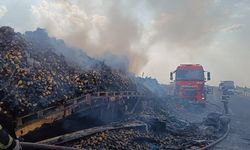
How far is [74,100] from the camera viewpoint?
12.4 metres

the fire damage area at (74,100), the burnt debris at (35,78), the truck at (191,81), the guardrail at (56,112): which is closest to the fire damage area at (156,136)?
the fire damage area at (74,100)

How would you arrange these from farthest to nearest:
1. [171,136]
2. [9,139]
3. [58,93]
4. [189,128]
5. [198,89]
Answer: [198,89] → [189,128] → [171,136] → [58,93] → [9,139]

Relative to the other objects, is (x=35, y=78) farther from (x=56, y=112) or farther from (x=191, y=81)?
(x=191, y=81)

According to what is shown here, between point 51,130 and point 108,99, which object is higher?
point 108,99

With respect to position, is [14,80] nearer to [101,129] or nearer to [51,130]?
[51,130]

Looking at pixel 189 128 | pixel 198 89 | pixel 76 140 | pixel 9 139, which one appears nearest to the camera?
pixel 9 139

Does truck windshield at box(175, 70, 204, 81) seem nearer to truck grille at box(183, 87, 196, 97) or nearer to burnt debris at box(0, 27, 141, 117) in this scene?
truck grille at box(183, 87, 196, 97)

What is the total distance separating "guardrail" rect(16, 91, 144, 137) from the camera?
10.1 metres

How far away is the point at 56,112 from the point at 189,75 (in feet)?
53.8

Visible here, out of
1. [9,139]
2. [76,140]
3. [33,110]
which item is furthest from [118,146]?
[9,139]

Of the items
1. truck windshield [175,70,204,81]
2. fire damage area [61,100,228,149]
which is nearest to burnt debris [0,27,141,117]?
fire damage area [61,100,228,149]

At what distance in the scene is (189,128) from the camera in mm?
16734

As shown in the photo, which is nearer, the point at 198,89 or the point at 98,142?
the point at 98,142

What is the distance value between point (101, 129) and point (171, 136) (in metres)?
3.75
